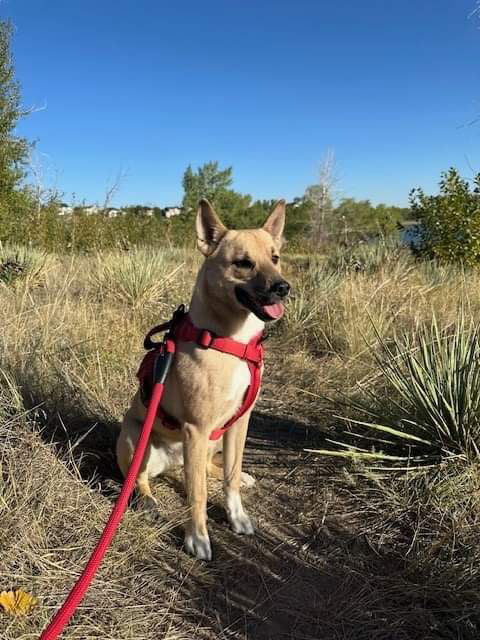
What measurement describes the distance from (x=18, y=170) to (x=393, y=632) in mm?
11102

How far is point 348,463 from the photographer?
9.42 ft

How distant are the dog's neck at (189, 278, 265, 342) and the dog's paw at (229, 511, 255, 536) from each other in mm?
945

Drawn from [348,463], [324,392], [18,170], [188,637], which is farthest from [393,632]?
[18,170]

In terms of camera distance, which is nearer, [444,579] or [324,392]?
[444,579]

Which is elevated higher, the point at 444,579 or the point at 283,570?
the point at 444,579

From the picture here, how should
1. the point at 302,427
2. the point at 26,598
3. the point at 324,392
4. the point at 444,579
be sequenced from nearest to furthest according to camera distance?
the point at 26,598
the point at 444,579
the point at 302,427
the point at 324,392

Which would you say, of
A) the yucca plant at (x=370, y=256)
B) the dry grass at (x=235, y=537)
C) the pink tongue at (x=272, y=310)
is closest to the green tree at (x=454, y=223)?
the yucca plant at (x=370, y=256)

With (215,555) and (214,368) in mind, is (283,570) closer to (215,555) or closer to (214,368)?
(215,555)

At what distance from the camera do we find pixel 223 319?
237 centimetres

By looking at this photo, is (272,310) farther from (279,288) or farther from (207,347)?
(207,347)

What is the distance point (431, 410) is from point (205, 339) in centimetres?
137

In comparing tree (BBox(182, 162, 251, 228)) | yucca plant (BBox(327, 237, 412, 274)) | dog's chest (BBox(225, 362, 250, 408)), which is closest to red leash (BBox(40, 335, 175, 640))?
dog's chest (BBox(225, 362, 250, 408))

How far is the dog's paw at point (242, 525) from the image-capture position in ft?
8.03

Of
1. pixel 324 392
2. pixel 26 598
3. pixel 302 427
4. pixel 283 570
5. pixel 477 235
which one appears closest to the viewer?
pixel 26 598
